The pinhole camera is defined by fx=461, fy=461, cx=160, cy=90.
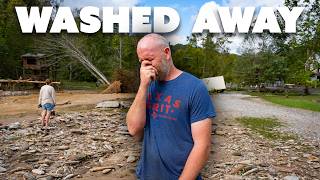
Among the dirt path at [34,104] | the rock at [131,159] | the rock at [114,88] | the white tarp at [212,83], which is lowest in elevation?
the rock at [131,159]

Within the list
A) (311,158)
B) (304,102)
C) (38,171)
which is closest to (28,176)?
(38,171)

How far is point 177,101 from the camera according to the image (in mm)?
1401

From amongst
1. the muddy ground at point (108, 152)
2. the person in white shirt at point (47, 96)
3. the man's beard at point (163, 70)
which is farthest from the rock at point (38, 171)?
the man's beard at point (163, 70)

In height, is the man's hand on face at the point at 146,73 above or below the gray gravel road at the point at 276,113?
above

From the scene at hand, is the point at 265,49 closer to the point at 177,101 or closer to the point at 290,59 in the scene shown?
the point at 290,59

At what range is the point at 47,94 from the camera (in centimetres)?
759

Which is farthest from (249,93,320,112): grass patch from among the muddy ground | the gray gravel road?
the muddy ground

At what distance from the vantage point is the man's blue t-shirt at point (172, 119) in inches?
54.7

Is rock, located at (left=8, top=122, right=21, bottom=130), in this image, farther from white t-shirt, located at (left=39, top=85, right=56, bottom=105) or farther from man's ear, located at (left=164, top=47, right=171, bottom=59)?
man's ear, located at (left=164, top=47, right=171, bottom=59)

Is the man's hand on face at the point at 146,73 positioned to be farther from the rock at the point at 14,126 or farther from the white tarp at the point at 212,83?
the rock at the point at 14,126

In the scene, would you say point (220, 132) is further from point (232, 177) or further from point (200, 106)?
point (200, 106)

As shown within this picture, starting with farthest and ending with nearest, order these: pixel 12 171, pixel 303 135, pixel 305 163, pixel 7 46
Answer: pixel 7 46 < pixel 303 135 < pixel 305 163 < pixel 12 171

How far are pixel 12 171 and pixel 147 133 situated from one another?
490cm

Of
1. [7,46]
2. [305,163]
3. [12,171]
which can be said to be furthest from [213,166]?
[7,46]
